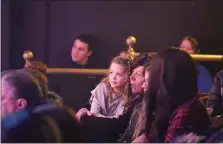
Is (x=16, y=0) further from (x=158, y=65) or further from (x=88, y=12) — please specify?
(x=158, y=65)

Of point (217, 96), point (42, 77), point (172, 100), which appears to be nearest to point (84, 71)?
point (42, 77)

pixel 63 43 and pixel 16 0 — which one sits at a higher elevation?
pixel 16 0

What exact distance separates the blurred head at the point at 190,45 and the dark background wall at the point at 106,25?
22 millimetres

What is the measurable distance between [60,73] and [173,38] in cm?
53

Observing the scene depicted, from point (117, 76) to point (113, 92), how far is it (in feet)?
0.24

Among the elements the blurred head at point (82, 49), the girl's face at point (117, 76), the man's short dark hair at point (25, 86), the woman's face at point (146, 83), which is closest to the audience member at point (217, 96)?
the woman's face at point (146, 83)

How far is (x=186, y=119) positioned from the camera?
59.8 inches

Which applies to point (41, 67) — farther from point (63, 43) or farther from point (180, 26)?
point (180, 26)

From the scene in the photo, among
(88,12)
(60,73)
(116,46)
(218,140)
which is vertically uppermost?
(88,12)

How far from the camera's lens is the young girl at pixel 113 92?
65.4 inches

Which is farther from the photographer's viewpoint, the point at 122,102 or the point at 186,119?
the point at 122,102

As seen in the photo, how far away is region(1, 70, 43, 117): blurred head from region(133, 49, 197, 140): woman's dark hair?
476 millimetres

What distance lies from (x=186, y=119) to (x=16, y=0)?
0.90 meters

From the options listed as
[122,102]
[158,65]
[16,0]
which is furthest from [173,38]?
[16,0]
